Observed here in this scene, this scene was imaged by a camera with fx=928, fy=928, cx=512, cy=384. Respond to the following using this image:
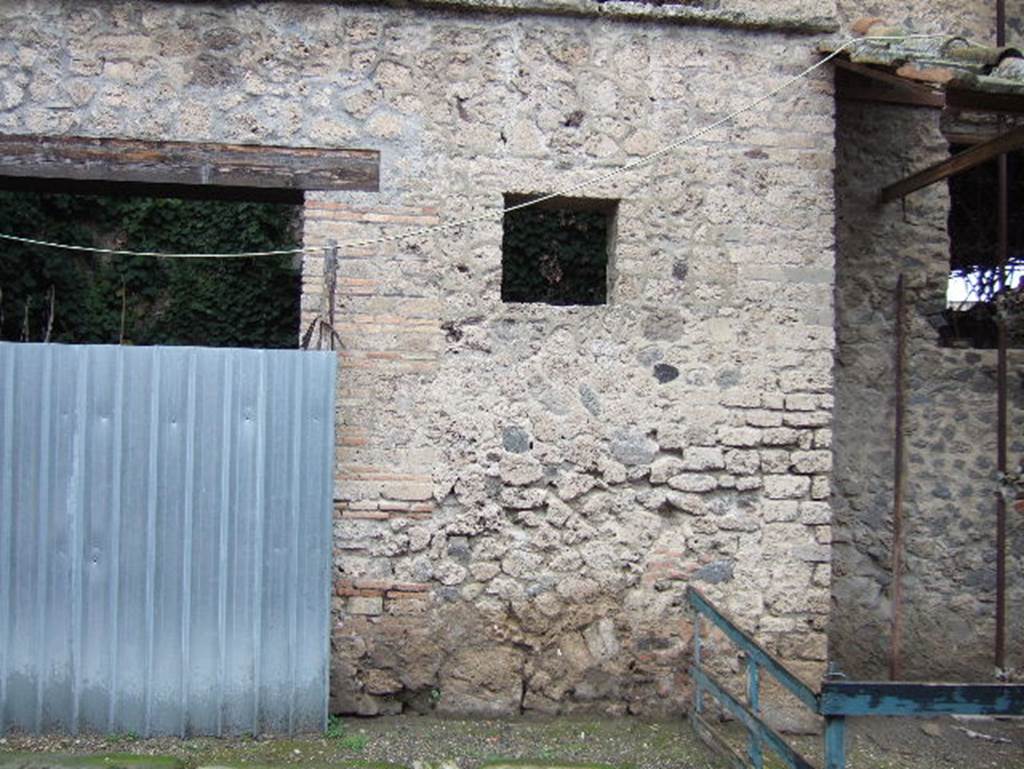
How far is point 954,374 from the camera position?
18.6 ft

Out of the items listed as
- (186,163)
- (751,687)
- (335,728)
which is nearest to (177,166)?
(186,163)

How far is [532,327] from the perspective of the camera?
461 cm

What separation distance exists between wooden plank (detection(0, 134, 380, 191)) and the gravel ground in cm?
259

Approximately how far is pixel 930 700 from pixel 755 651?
790 mm

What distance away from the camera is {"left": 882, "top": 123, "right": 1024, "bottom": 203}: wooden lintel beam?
438cm

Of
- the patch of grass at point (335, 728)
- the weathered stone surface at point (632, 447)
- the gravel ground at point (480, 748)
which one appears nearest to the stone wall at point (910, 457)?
the gravel ground at point (480, 748)

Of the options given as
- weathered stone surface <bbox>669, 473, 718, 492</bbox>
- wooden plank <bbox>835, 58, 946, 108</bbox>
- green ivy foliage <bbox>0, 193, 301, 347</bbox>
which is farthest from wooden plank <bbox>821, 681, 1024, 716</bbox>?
green ivy foliage <bbox>0, 193, 301, 347</bbox>

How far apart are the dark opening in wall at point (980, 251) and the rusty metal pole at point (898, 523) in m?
0.51

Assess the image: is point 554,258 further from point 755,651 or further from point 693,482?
point 755,651

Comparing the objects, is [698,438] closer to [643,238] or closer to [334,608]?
[643,238]

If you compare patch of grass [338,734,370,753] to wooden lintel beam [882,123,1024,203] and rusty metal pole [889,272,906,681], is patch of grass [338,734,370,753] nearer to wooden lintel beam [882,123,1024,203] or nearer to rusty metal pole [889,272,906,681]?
rusty metal pole [889,272,906,681]

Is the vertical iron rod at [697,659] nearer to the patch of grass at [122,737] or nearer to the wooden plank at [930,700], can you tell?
the wooden plank at [930,700]

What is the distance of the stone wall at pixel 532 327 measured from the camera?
449 cm

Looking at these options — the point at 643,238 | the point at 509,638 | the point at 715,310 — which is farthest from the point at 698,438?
the point at 509,638
